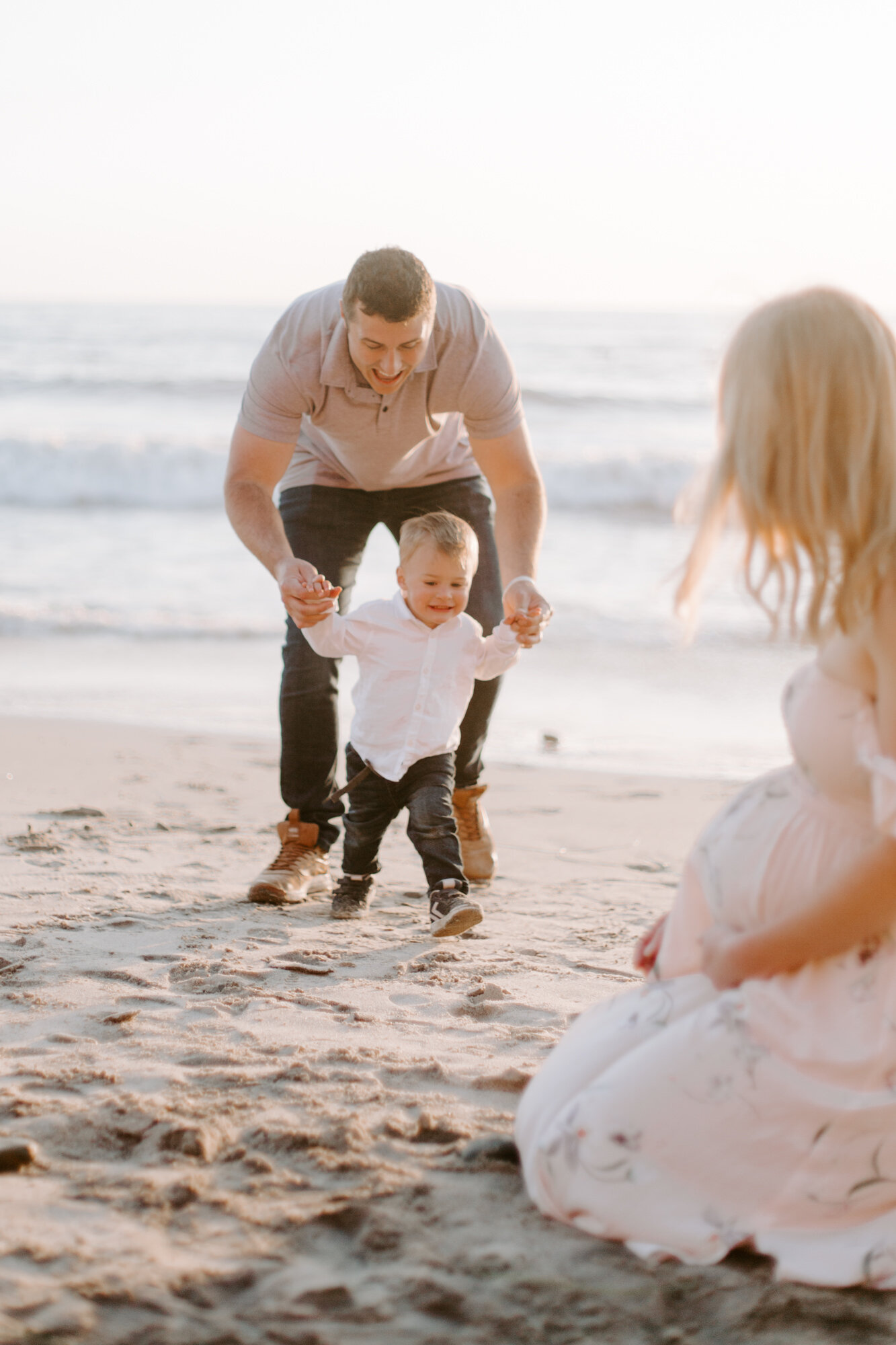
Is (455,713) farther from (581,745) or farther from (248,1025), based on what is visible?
(581,745)

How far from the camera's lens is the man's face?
3568mm

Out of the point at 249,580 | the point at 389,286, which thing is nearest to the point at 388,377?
the point at 389,286

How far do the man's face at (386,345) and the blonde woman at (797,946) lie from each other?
1.80m

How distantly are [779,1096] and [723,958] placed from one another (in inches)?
8.4

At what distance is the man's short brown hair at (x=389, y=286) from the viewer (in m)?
3.53

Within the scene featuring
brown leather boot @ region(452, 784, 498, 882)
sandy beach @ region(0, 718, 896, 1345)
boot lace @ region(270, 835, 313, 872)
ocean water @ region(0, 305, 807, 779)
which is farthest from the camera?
ocean water @ region(0, 305, 807, 779)

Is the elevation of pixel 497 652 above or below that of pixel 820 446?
below

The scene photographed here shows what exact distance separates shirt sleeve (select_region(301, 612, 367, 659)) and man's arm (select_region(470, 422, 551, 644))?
21.2 inches

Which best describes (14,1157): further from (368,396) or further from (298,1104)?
(368,396)

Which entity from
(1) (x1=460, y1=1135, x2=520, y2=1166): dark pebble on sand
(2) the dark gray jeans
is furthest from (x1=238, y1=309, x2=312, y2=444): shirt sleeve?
(1) (x1=460, y1=1135, x2=520, y2=1166): dark pebble on sand

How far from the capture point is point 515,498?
421 centimetres

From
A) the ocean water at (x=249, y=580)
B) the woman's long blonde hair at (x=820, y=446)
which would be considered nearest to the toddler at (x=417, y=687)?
the ocean water at (x=249, y=580)

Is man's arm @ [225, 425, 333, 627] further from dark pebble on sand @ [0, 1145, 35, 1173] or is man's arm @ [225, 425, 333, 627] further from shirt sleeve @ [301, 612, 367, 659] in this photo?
dark pebble on sand @ [0, 1145, 35, 1173]

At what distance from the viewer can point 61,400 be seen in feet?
66.6
